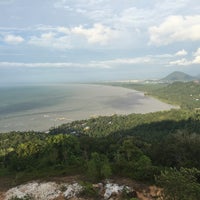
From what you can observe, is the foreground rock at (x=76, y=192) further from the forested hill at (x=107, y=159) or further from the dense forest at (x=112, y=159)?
the forested hill at (x=107, y=159)

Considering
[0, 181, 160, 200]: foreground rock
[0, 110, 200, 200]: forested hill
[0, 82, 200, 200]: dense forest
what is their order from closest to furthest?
[0, 82, 200, 200]: dense forest → [0, 181, 160, 200]: foreground rock → [0, 110, 200, 200]: forested hill

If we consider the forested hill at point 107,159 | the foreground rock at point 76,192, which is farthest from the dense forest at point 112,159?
the foreground rock at point 76,192

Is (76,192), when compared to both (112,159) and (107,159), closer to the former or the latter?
(107,159)

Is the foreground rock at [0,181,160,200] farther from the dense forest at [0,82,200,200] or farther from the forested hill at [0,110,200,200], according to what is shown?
the forested hill at [0,110,200,200]

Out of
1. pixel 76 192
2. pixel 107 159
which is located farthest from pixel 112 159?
pixel 76 192

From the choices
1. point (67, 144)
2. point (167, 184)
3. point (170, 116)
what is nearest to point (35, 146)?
point (67, 144)

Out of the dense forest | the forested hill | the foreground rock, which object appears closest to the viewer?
the dense forest

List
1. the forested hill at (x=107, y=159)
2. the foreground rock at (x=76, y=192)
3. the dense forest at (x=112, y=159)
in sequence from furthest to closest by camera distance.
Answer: the forested hill at (x=107, y=159) < the foreground rock at (x=76, y=192) < the dense forest at (x=112, y=159)

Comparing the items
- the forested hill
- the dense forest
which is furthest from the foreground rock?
the forested hill

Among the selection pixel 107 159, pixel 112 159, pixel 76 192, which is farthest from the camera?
pixel 112 159

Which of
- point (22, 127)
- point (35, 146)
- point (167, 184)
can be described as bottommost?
point (22, 127)

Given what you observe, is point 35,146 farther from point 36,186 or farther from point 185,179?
point 185,179
